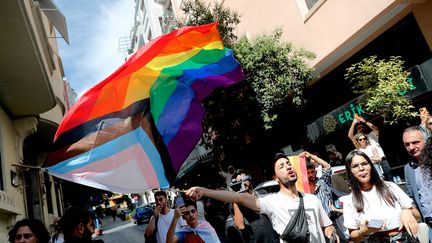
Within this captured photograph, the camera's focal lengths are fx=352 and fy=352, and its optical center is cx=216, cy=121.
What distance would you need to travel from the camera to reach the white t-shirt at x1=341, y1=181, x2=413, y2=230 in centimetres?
273

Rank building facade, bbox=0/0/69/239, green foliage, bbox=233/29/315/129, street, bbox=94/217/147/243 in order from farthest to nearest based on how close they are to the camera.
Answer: street, bbox=94/217/147/243 → green foliage, bbox=233/29/315/129 → building facade, bbox=0/0/69/239

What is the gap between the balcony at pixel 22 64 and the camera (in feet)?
16.5

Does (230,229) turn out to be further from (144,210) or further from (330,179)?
(144,210)

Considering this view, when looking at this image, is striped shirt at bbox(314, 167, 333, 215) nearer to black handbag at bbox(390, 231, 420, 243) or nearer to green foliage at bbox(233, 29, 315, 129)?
black handbag at bbox(390, 231, 420, 243)

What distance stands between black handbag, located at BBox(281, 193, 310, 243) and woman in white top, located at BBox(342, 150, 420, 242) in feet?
1.16

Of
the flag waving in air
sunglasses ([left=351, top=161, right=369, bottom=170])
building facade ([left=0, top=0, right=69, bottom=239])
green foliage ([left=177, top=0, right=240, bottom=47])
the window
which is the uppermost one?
green foliage ([left=177, top=0, right=240, bottom=47])

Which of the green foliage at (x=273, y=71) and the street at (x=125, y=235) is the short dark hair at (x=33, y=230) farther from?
the street at (x=125, y=235)

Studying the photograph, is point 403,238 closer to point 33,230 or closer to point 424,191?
point 424,191

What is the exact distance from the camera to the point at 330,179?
217 inches

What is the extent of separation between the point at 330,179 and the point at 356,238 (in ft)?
9.10

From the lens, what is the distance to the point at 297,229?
2846 millimetres

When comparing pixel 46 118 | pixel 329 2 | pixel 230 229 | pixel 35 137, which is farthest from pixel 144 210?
pixel 230 229

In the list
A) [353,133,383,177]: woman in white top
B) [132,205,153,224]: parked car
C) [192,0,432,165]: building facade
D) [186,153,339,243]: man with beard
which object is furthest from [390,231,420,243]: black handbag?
[132,205,153,224]: parked car

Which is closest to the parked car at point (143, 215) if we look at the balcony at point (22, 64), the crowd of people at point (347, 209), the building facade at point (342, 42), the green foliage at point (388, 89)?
the building facade at point (342, 42)
